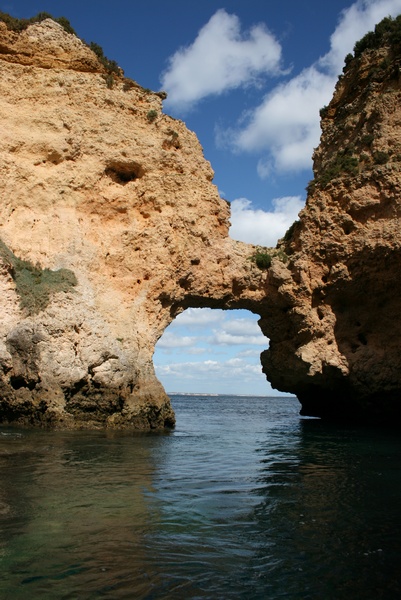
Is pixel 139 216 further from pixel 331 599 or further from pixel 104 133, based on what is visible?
pixel 331 599

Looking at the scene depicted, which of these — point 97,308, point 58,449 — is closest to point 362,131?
point 97,308

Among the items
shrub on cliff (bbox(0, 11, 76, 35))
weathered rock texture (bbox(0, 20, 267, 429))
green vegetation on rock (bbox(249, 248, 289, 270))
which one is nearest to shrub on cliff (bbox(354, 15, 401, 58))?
weathered rock texture (bbox(0, 20, 267, 429))

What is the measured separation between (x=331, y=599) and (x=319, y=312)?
64.5 ft

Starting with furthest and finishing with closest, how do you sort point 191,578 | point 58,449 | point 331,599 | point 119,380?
point 119,380 → point 58,449 → point 191,578 → point 331,599

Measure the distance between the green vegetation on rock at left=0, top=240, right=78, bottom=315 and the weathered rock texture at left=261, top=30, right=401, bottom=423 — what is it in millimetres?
9668

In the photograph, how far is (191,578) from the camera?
5.05 meters

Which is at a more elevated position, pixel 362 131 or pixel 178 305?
pixel 362 131

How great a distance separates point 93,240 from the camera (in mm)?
21016

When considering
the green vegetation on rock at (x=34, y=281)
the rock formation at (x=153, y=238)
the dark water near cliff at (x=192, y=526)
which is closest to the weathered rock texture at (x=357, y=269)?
the rock formation at (x=153, y=238)

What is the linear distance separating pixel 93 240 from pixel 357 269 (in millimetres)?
11801

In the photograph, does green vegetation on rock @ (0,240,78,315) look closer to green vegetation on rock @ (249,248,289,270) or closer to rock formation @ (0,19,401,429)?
rock formation @ (0,19,401,429)

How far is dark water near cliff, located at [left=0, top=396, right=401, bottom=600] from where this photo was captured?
4949 millimetres

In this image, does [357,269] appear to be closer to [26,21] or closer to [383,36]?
[383,36]

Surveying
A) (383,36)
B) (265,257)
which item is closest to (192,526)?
(265,257)
